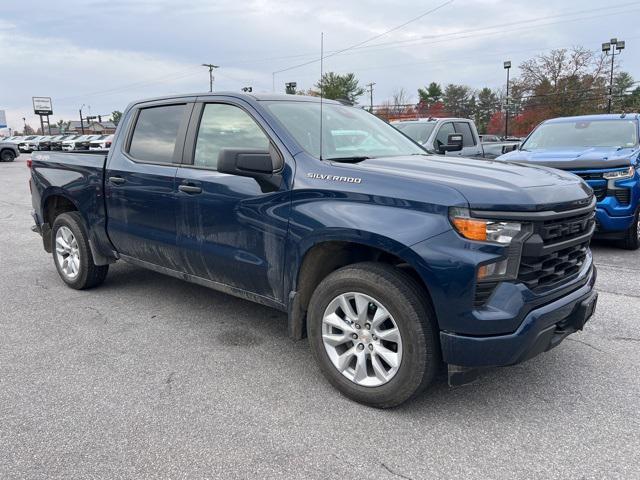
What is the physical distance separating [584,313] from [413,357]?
1.07m

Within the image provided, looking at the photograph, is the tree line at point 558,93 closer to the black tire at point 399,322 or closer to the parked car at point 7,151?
the parked car at point 7,151

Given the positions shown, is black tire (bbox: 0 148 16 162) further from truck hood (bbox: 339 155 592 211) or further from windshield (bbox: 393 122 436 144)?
truck hood (bbox: 339 155 592 211)

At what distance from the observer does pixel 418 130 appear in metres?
10.4

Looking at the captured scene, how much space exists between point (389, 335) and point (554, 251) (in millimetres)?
1017

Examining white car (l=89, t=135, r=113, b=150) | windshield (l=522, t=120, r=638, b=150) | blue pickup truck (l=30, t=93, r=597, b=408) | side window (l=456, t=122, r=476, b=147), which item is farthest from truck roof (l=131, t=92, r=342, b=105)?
side window (l=456, t=122, r=476, b=147)

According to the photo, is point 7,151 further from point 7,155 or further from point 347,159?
point 347,159

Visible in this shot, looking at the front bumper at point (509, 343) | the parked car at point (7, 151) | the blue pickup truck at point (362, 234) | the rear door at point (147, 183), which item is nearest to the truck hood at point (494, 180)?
the blue pickup truck at point (362, 234)

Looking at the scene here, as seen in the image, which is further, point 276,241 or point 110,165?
point 110,165

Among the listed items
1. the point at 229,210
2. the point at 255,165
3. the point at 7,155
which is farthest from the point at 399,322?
the point at 7,155

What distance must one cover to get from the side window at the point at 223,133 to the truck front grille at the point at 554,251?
6.00 feet

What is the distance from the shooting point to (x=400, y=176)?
117 inches

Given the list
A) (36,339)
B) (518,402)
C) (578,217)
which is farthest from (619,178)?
(36,339)

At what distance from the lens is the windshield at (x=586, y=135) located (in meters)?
7.75

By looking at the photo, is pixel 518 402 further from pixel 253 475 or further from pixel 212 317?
pixel 212 317
